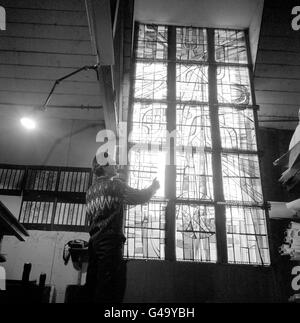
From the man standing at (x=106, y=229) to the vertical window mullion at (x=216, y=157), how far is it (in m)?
0.85

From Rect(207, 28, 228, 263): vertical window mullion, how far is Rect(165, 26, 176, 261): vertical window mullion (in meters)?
0.45

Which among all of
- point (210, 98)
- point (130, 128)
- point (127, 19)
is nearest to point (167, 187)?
point (130, 128)

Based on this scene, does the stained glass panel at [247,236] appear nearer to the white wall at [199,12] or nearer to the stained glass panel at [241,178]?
the stained glass panel at [241,178]

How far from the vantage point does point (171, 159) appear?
12.3ft

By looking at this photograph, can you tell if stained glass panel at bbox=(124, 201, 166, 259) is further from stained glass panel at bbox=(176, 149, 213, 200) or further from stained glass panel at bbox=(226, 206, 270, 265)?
stained glass panel at bbox=(226, 206, 270, 265)

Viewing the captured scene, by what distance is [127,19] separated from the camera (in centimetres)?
434

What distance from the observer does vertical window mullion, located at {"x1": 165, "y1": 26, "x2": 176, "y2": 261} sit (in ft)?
11.0

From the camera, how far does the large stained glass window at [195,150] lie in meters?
3.40

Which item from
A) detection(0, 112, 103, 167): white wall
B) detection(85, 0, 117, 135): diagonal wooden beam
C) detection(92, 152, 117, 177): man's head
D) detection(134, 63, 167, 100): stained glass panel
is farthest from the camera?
detection(0, 112, 103, 167): white wall

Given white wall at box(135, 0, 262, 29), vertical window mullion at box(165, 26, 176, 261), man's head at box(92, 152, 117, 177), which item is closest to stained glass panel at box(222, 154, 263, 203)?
vertical window mullion at box(165, 26, 176, 261)
